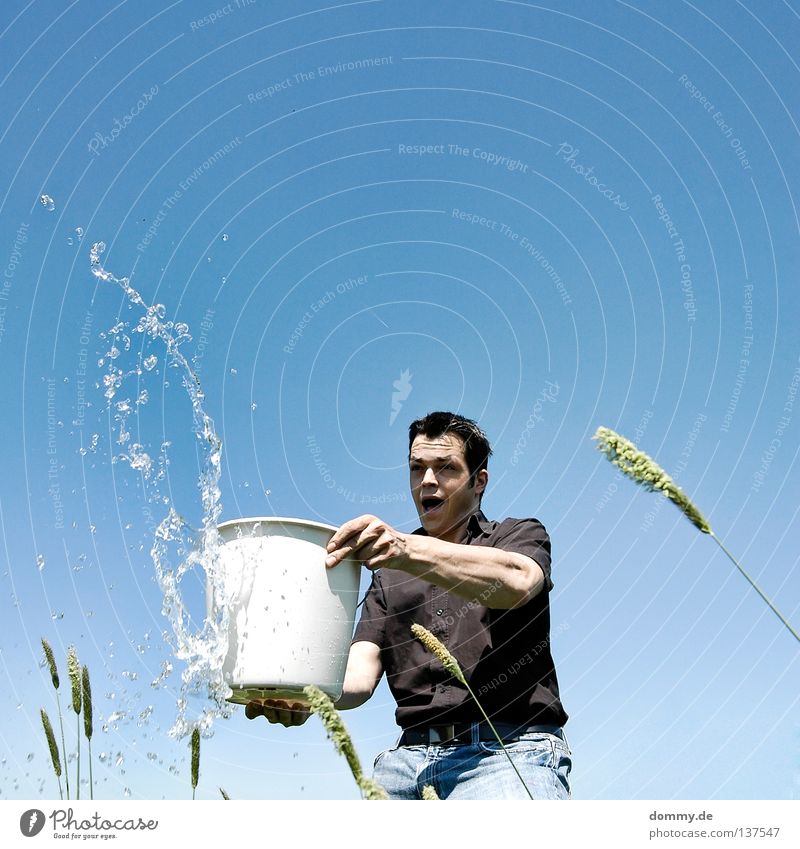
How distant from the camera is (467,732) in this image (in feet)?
17.5

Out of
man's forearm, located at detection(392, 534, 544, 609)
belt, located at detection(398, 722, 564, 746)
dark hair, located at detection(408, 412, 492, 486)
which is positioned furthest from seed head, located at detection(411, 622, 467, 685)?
dark hair, located at detection(408, 412, 492, 486)

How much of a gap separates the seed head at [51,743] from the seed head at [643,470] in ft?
9.62

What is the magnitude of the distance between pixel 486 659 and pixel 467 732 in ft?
1.53

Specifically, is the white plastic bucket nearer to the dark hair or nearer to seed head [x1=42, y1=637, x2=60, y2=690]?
seed head [x1=42, y1=637, x2=60, y2=690]

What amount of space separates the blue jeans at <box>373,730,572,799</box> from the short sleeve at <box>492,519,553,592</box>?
986 millimetres

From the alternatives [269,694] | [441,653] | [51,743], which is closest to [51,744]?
[51,743]

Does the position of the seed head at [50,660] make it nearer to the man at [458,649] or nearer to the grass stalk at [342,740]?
the man at [458,649]

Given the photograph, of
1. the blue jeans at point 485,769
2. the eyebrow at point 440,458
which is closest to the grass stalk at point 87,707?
the blue jeans at point 485,769

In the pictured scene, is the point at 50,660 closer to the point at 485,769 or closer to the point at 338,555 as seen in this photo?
the point at 338,555

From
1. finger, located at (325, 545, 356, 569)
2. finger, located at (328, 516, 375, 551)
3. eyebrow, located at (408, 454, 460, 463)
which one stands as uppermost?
eyebrow, located at (408, 454, 460, 463)

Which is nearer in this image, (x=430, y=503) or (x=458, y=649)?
(x=458, y=649)

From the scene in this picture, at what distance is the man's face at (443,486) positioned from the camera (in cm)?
646

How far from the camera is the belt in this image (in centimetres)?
527
